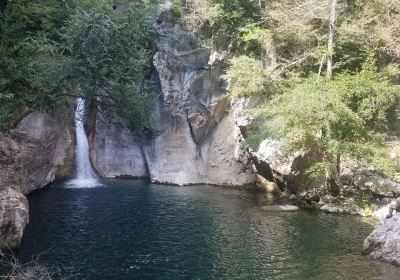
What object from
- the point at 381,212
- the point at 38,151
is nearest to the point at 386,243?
the point at 381,212

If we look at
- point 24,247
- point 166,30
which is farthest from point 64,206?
point 166,30

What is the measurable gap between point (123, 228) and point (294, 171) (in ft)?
36.0

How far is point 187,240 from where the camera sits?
715 inches

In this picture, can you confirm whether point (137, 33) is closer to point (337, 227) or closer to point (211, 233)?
point (211, 233)

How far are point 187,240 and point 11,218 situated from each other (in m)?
7.12

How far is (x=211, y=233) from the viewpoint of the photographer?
19.2m

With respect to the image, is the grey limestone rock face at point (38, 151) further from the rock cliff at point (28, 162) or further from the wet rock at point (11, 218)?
the wet rock at point (11, 218)

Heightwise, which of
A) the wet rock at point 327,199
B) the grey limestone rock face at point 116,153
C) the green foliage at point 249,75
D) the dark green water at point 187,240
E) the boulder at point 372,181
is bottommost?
the dark green water at point 187,240

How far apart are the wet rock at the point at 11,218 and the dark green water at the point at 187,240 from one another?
0.78m

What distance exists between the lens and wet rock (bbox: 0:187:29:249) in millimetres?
14766

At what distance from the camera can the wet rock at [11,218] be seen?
14.8m

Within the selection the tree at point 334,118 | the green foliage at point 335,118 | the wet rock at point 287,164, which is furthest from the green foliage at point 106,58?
the wet rock at point 287,164

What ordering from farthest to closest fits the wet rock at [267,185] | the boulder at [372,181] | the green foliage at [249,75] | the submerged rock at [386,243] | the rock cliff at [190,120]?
the rock cliff at [190,120] → the wet rock at [267,185] → the green foliage at [249,75] → the boulder at [372,181] → the submerged rock at [386,243]

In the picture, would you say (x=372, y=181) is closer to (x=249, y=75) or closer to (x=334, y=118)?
(x=334, y=118)
